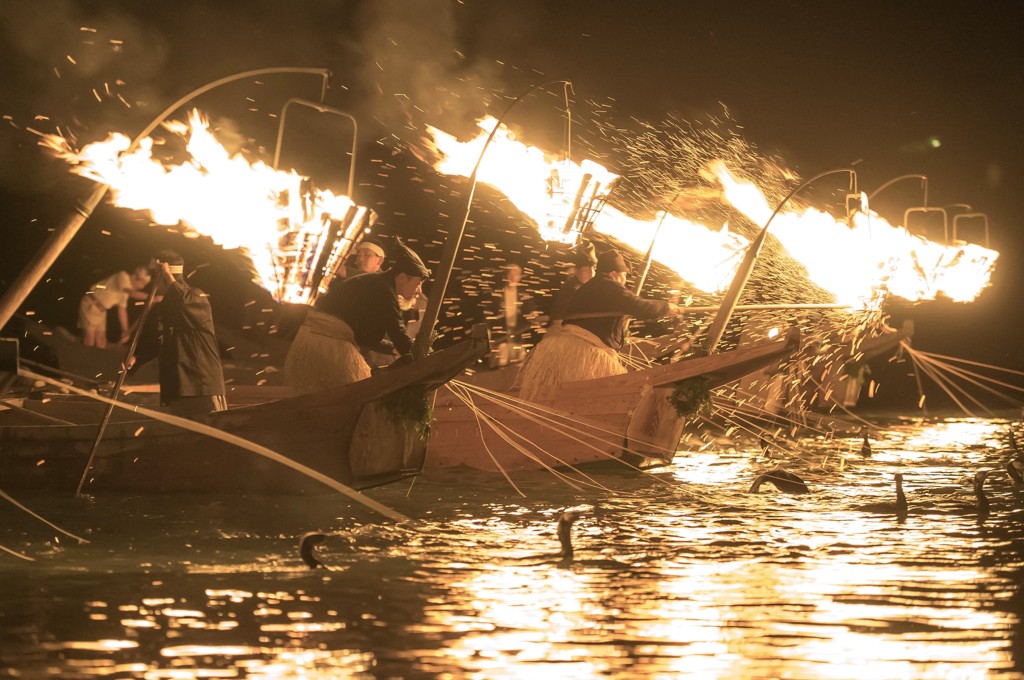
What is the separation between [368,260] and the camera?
34.2 ft

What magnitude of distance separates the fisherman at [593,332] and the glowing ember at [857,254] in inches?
107

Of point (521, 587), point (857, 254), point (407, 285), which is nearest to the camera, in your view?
point (521, 587)

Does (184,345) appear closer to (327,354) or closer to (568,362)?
(327,354)

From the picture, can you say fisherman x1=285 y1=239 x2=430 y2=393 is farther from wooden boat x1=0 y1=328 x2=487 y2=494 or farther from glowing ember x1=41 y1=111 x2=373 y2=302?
glowing ember x1=41 y1=111 x2=373 y2=302

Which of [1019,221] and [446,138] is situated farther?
[1019,221]

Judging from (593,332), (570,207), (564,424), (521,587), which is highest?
(570,207)

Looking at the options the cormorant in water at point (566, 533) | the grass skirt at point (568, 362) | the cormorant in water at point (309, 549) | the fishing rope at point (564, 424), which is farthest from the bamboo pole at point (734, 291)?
the cormorant in water at point (309, 549)

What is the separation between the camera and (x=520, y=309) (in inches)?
552

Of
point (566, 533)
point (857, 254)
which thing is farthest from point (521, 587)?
point (857, 254)

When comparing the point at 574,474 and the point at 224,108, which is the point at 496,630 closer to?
the point at 574,474

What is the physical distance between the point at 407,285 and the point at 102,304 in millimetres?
6169

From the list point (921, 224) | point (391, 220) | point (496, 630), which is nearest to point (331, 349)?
point (496, 630)

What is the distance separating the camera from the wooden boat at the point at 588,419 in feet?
33.8

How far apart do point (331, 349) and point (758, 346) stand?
3.23 metres
